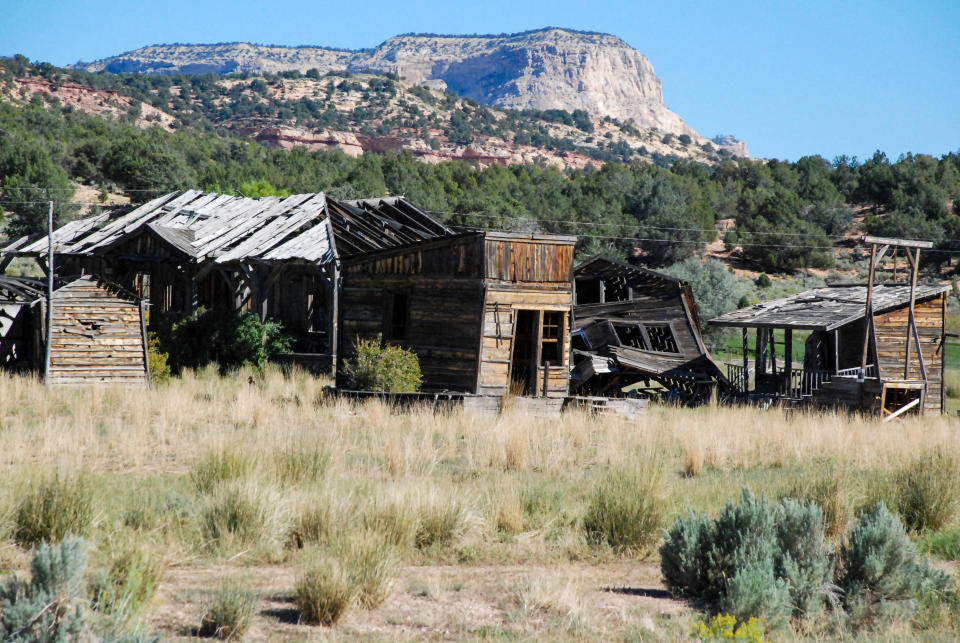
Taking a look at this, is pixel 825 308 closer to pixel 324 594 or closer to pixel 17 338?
pixel 17 338

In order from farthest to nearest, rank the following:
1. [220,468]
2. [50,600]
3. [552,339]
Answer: [552,339], [220,468], [50,600]

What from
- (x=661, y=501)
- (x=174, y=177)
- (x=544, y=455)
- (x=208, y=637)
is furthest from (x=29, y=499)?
(x=174, y=177)

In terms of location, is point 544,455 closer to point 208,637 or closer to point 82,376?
point 208,637

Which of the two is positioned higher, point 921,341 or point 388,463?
point 921,341

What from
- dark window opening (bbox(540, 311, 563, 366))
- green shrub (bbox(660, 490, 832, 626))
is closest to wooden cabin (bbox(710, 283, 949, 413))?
dark window opening (bbox(540, 311, 563, 366))

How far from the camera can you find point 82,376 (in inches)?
814

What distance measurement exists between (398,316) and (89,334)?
6869 mm

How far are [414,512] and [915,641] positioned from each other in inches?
166

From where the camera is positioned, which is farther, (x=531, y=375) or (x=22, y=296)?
(x=22, y=296)

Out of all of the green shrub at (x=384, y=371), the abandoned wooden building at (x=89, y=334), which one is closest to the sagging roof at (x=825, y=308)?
the green shrub at (x=384, y=371)

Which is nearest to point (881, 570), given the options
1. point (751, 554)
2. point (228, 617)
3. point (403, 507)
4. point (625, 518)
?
point (751, 554)

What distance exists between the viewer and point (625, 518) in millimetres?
8922

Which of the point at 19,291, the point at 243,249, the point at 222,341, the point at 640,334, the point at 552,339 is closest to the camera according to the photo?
the point at 552,339

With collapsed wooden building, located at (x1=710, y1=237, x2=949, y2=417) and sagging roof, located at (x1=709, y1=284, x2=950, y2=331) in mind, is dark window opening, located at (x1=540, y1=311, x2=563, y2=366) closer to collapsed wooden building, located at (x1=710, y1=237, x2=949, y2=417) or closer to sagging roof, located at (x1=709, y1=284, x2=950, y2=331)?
collapsed wooden building, located at (x1=710, y1=237, x2=949, y2=417)
